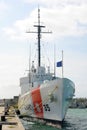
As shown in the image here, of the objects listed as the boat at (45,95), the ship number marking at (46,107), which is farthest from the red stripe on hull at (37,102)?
the ship number marking at (46,107)

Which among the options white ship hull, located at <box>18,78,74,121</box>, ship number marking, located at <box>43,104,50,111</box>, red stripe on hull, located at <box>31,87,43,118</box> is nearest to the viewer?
white ship hull, located at <box>18,78,74,121</box>

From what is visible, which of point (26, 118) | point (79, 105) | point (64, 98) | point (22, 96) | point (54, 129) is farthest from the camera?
point (79, 105)

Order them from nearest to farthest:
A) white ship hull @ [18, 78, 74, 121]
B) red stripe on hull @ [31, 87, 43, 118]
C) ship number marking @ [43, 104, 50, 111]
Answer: white ship hull @ [18, 78, 74, 121] → ship number marking @ [43, 104, 50, 111] → red stripe on hull @ [31, 87, 43, 118]

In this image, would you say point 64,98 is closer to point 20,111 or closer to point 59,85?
point 59,85

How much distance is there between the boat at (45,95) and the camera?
118ft

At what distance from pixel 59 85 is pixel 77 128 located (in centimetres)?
393

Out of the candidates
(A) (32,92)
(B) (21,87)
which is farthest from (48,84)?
(B) (21,87)

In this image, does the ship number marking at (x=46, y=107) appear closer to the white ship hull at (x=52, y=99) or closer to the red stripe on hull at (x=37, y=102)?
the white ship hull at (x=52, y=99)

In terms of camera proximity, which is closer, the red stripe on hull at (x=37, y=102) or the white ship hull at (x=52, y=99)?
the white ship hull at (x=52, y=99)

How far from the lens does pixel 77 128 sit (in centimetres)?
3516

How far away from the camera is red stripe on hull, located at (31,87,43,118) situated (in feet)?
128

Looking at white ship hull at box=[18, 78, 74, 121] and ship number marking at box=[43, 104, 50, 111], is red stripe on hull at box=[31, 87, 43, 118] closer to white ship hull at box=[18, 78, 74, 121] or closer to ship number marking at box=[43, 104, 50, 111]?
white ship hull at box=[18, 78, 74, 121]

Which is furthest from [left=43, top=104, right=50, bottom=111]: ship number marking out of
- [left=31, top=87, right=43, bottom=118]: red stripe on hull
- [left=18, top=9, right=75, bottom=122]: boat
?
[left=31, top=87, right=43, bottom=118]: red stripe on hull

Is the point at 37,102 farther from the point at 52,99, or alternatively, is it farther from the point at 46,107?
the point at 52,99
